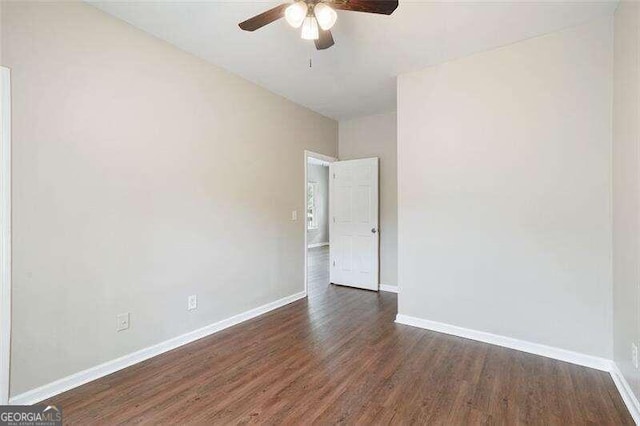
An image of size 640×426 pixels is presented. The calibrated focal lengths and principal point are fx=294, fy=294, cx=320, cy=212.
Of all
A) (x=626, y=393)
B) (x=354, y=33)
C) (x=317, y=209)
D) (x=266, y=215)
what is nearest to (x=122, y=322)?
(x=266, y=215)

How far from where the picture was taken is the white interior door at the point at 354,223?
458 centimetres

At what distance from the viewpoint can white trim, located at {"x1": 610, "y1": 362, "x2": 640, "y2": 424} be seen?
1.78m

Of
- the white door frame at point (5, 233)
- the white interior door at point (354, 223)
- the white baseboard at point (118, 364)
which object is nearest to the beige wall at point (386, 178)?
the white interior door at point (354, 223)

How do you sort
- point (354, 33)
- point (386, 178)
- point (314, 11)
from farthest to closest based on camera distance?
point (386, 178)
point (354, 33)
point (314, 11)

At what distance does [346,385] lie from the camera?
2.13 metres

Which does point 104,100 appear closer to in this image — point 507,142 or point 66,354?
point 66,354

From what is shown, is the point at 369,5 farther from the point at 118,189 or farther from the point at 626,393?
the point at 626,393

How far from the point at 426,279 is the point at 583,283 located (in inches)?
49.8

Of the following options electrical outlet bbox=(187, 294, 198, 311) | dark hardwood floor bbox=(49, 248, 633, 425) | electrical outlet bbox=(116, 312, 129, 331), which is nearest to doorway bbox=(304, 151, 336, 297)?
electrical outlet bbox=(187, 294, 198, 311)

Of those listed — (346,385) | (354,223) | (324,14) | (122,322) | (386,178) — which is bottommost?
(346,385)

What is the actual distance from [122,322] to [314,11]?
8.77 feet

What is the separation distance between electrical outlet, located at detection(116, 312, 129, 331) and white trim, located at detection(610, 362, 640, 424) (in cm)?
352

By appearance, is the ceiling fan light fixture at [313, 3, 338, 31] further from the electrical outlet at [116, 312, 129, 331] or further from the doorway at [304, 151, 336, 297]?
the doorway at [304, 151, 336, 297]

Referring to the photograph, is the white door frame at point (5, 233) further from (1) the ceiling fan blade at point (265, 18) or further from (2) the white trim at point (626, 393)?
(2) the white trim at point (626, 393)
